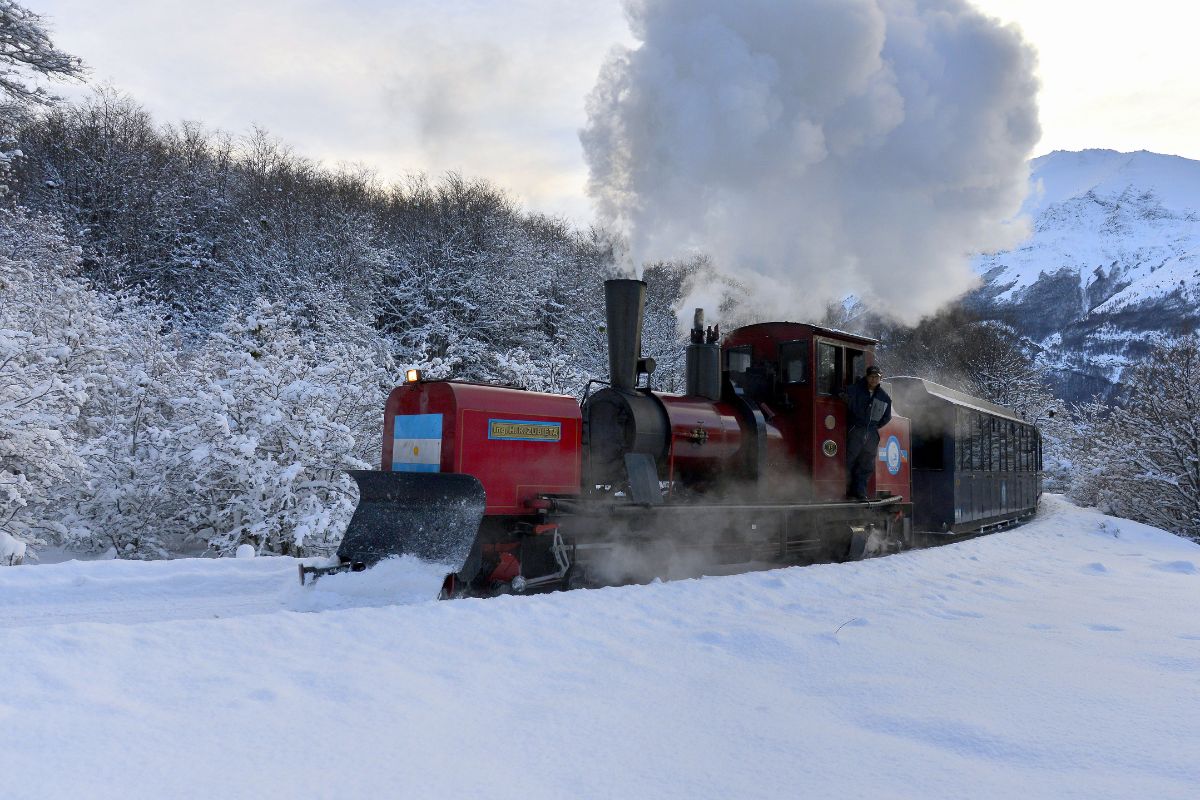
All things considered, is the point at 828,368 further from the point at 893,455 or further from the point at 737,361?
the point at 893,455

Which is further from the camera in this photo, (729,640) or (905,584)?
(905,584)

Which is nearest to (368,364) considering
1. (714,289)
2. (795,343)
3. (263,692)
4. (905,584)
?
(714,289)

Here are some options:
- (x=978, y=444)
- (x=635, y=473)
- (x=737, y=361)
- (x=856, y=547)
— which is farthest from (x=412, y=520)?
(x=978, y=444)

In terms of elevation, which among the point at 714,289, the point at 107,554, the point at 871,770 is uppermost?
the point at 714,289

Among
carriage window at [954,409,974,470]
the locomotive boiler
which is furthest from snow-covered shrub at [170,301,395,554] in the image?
carriage window at [954,409,974,470]

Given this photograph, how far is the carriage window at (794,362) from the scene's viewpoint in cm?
916

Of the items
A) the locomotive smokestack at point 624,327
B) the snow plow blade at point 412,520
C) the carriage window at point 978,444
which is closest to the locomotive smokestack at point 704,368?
the locomotive smokestack at point 624,327

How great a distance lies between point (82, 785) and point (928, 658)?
3.94 meters

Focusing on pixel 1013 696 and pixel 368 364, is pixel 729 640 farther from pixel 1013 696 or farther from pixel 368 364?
pixel 368 364

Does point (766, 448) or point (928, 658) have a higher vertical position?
point (766, 448)

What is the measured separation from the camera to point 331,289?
23844 mm

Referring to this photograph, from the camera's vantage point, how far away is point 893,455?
35.2 ft

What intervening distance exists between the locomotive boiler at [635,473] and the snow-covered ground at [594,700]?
707 millimetres

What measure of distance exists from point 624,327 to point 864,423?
3.63 m
